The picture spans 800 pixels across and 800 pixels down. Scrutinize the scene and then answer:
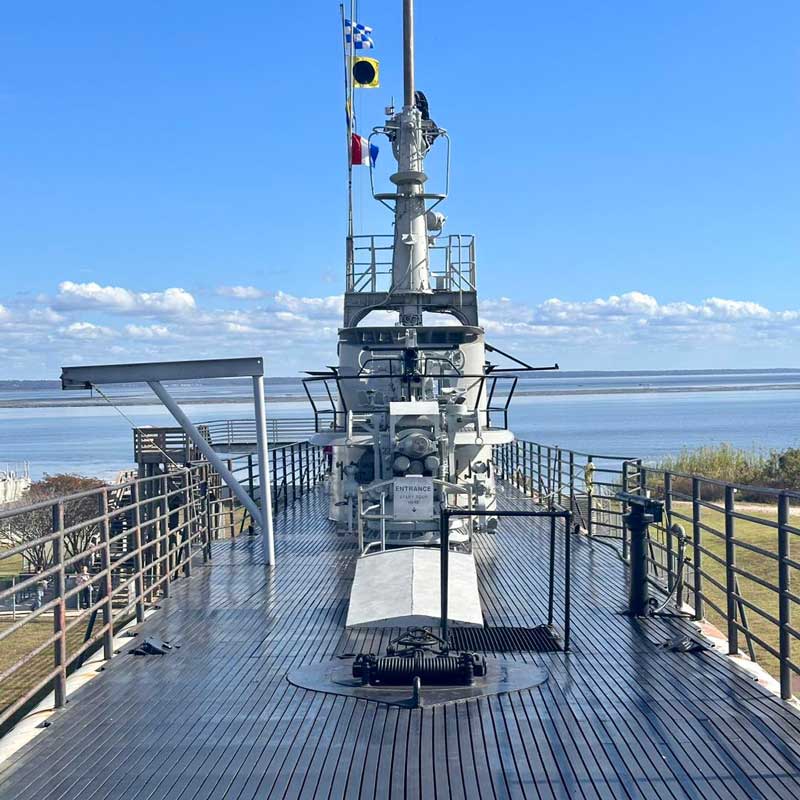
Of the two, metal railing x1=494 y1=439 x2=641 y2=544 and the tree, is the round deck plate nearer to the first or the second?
metal railing x1=494 y1=439 x2=641 y2=544

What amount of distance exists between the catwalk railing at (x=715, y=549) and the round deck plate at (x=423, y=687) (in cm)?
163

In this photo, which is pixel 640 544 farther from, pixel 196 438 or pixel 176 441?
pixel 176 441

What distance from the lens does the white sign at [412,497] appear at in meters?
11.2

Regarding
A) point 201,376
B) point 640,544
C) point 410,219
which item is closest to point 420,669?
point 640,544

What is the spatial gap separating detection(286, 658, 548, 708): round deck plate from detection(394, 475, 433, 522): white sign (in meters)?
4.14

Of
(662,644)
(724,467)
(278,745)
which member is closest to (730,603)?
(662,644)

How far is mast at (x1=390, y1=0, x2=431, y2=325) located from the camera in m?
18.2

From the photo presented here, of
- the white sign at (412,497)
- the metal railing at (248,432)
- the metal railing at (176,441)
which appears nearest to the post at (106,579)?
the metal railing at (176,441)

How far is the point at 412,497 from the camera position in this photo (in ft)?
37.0

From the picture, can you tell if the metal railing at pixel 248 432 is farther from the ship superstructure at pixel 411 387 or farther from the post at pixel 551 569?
the post at pixel 551 569

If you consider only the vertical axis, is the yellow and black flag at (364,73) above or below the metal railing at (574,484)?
above

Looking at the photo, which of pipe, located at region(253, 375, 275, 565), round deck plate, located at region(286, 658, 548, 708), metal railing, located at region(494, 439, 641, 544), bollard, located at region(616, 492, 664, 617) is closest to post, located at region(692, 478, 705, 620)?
bollard, located at region(616, 492, 664, 617)

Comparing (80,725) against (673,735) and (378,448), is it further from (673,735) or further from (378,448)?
(378,448)

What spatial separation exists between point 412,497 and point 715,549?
10.6 meters
